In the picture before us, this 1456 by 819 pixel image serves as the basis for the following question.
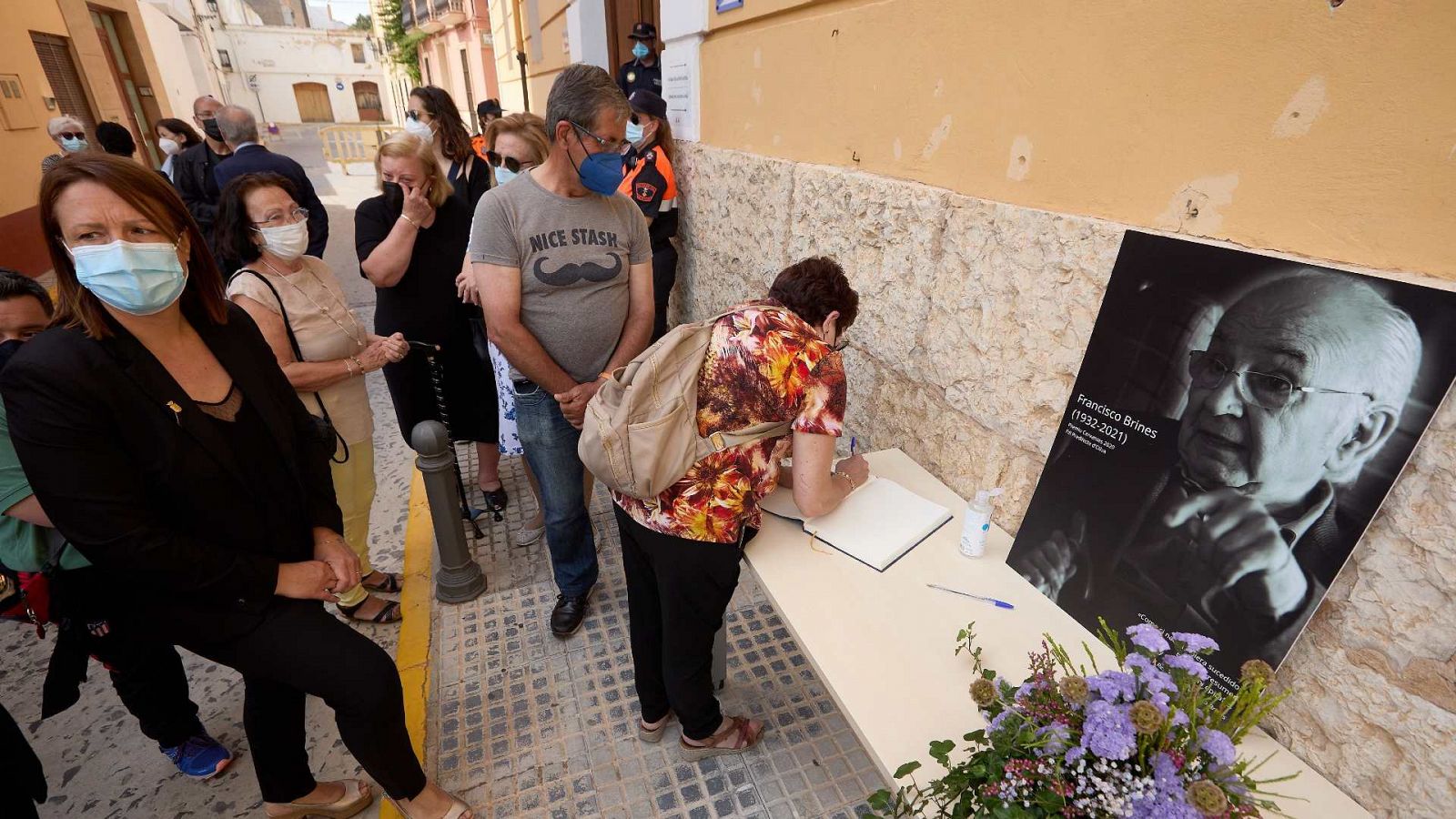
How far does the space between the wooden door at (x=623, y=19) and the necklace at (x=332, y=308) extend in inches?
171

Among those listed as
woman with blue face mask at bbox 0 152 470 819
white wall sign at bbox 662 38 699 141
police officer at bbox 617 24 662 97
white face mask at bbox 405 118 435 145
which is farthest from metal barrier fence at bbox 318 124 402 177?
woman with blue face mask at bbox 0 152 470 819

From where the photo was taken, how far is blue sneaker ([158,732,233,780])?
228 cm

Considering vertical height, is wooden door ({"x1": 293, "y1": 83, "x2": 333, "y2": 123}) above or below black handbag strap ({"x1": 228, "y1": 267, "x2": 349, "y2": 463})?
above

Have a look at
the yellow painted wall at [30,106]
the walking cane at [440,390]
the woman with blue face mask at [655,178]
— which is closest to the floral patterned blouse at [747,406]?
the walking cane at [440,390]

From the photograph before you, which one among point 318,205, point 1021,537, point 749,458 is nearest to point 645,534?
point 749,458

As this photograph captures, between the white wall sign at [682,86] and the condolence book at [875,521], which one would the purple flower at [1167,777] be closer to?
the condolence book at [875,521]

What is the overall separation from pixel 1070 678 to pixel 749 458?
3.06 feet

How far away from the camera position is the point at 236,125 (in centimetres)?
456

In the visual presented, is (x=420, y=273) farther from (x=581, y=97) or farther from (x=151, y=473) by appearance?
(x=151, y=473)

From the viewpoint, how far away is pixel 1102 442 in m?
1.57

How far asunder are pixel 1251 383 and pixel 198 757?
132 inches

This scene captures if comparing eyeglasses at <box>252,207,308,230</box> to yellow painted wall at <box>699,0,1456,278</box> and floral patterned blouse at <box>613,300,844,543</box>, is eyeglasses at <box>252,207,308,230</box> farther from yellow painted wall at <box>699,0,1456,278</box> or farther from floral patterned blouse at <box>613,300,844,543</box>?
yellow painted wall at <box>699,0,1456,278</box>

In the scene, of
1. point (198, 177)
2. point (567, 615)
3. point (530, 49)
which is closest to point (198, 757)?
point (567, 615)

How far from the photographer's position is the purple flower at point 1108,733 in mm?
922
